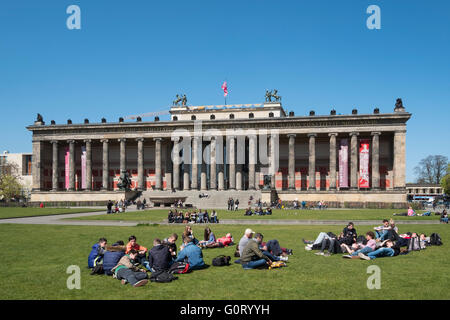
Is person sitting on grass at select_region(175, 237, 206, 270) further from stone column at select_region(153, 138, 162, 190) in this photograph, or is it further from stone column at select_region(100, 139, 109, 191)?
stone column at select_region(100, 139, 109, 191)

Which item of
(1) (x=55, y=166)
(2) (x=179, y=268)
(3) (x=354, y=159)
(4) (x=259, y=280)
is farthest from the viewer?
(1) (x=55, y=166)

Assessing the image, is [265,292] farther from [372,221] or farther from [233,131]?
[233,131]

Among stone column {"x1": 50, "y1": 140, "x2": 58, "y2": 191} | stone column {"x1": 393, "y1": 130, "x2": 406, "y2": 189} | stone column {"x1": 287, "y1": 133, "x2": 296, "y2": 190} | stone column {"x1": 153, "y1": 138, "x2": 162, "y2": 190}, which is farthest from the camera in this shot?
stone column {"x1": 50, "y1": 140, "x2": 58, "y2": 191}

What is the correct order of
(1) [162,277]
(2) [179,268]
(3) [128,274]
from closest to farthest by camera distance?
(3) [128,274]
(1) [162,277]
(2) [179,268]

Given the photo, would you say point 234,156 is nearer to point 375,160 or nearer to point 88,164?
point 375,160

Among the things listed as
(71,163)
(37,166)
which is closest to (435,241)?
(71,163)

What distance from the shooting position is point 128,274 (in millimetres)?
10922

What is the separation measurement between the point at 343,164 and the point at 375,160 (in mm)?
5497

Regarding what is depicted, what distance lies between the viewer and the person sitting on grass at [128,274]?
1062 centimetres

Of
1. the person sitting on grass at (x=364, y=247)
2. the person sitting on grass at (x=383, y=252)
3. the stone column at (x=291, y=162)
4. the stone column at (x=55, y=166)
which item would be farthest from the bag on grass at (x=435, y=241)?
the stone column at (x=55, y=166)

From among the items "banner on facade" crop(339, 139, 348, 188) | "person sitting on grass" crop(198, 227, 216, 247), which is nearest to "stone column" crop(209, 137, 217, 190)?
"banner on facade" crop(339, 139, 348, 188)

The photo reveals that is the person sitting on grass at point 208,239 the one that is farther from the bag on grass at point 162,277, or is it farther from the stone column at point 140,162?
the stone column at point 140,162

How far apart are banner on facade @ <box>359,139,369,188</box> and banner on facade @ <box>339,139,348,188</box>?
235cm

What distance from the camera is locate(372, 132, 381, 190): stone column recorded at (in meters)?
64.5
